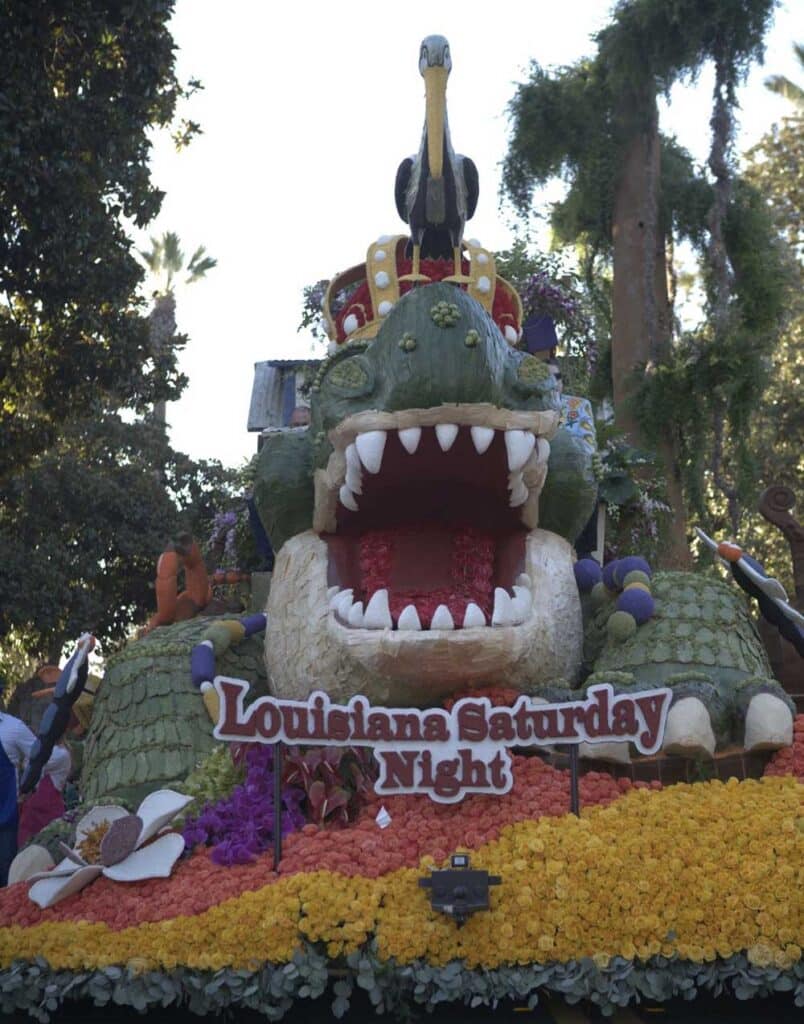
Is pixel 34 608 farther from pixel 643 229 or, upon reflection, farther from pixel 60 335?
pixel 643 229

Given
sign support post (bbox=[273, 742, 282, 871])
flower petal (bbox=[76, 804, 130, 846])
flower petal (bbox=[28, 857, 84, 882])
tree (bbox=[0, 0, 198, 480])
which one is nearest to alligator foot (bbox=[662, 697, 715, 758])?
sign support post (bbox=[273, 742, 282, 871])

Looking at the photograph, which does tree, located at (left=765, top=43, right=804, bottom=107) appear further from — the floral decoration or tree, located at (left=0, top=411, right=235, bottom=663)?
the floral decoration

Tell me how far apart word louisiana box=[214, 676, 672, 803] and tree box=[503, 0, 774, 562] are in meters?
9.83

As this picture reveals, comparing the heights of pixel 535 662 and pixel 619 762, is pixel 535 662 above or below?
above

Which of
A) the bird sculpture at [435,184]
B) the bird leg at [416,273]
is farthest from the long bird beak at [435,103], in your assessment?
the bird leg at [416,273]

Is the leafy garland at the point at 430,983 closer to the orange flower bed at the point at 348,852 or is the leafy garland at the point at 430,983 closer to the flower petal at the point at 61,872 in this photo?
the orange flower bed at the point at 348,852

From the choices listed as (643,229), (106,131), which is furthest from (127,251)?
(643,229)

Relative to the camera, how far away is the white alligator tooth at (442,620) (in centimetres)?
487

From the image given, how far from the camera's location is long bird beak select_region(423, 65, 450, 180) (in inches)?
214

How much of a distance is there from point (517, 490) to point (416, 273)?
1.46m

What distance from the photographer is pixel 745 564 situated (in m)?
5.68

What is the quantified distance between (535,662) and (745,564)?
1.19 m

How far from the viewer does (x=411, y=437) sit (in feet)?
15.9

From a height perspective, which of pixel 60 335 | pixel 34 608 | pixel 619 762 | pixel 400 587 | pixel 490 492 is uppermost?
pixel 60 335
